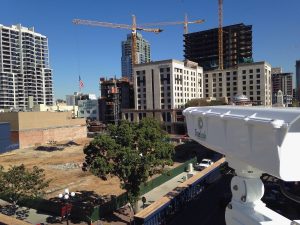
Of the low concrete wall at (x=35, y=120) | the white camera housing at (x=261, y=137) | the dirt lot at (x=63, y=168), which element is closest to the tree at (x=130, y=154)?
the dirt lot at (x=63, y=168)

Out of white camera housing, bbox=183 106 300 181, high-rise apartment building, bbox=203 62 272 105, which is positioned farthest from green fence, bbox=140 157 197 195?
high-rise apartment building, bbox=203 62 272 105

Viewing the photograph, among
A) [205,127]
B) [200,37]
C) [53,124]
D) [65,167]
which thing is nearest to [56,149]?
[53,124]

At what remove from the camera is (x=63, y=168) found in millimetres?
52719

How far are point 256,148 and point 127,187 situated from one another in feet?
59.2

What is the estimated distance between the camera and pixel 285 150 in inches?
330

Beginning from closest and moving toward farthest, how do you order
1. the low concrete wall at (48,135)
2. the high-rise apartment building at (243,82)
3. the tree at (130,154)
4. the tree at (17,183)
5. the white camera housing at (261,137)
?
the white camera housing at (261,137)
the tree at (130,154)
the tree at (17,183)
the low concrete wall at (48,135)
the high-rise apartment building at (243,82)

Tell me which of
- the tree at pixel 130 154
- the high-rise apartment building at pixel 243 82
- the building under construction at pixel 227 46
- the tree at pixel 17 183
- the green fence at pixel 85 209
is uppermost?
the building under construction at pixel 227 46

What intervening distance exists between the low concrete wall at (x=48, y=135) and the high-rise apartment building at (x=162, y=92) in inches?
1015

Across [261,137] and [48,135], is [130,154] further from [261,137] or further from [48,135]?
[48,135]

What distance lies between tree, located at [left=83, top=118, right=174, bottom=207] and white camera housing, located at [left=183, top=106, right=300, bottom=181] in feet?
39.7

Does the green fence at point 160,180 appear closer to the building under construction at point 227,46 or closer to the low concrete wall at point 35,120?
the low concrete wall at point 35,120

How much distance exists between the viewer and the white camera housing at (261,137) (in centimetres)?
835

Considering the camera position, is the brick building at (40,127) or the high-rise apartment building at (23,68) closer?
the brick building at (40,127)

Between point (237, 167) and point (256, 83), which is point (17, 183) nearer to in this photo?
point (237, 167)
